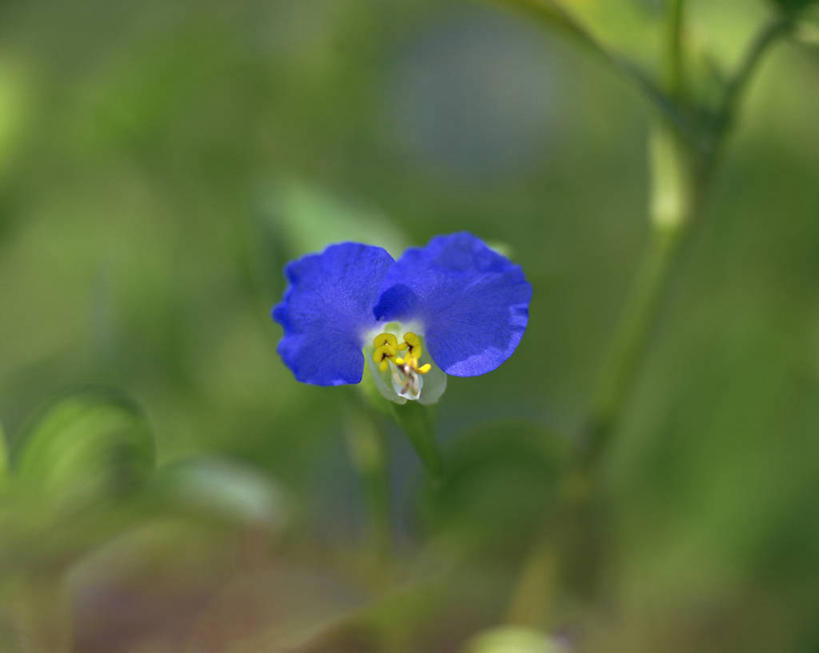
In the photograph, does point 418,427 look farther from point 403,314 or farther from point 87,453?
point 87,453

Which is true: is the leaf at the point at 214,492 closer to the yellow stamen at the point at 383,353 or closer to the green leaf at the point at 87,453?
the green leaf at the point at 87,453

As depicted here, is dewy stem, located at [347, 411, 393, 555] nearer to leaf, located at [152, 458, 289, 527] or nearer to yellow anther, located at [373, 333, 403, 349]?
leaf, located at [152, 458, 289, 527]

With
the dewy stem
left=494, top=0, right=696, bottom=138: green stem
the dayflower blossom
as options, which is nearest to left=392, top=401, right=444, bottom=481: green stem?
the dayflower blossom

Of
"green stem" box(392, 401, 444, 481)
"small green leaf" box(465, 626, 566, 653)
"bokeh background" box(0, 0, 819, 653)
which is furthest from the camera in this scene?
"bokeh background" box(0, 0, 819, 653)

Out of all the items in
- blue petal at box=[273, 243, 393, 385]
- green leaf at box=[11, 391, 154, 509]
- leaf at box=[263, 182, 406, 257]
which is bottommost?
blue petal at box=[273, 243, 393, 385]

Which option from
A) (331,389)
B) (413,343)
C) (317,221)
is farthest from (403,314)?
(317,221)

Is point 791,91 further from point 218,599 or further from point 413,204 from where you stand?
point 218,599

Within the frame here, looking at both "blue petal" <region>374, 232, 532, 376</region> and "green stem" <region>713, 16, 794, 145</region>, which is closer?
"blue petal" <region>374, 232, 532, 376</region>
